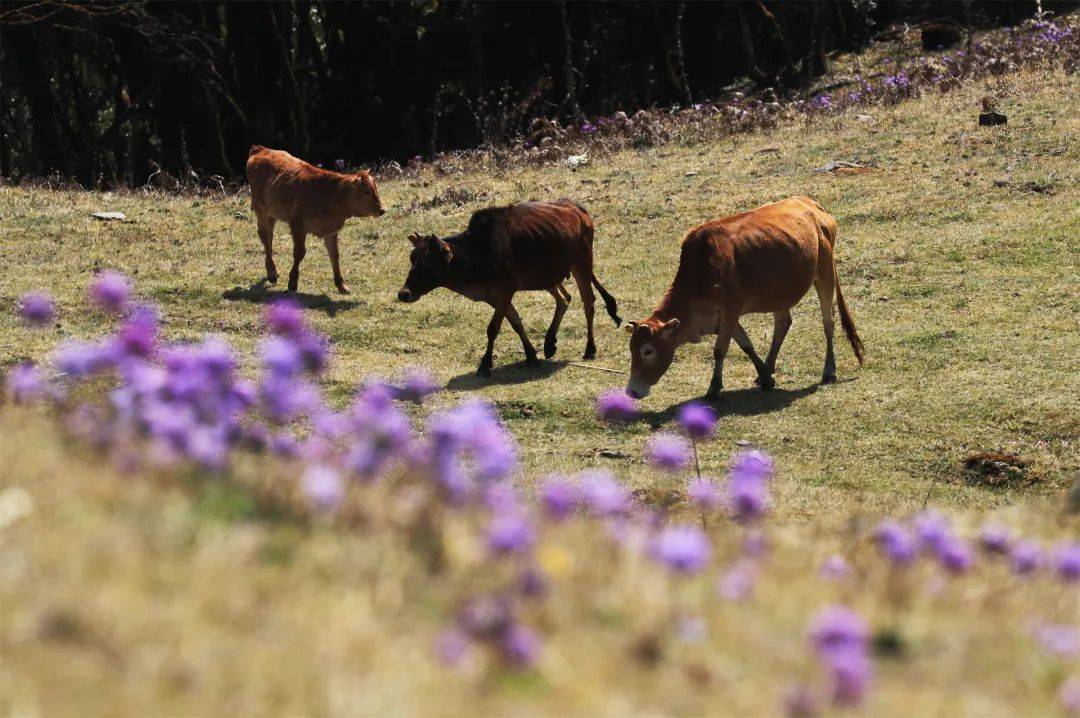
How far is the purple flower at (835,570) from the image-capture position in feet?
16.3

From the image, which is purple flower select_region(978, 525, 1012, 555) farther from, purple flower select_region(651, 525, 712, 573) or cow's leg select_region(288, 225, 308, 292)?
cow's leg select_region(288, 225, 308, 292)

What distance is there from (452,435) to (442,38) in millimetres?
32164

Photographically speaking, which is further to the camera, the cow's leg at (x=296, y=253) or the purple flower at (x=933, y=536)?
the cow's leg at (x=296, y=253)

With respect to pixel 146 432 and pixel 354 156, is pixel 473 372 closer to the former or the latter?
pixel 146 432

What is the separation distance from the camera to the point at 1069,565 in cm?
474

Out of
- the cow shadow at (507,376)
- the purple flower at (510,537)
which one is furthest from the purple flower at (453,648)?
the cow shadow at (507,376)

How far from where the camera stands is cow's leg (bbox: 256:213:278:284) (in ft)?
63.4

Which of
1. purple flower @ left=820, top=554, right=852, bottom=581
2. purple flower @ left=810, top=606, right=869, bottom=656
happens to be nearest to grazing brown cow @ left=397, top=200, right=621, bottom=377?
purple flower @ left=820, top=554, right=852, bottom=581

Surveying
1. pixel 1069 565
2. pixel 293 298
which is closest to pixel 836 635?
pixel 1069 565

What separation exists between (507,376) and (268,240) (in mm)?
5753

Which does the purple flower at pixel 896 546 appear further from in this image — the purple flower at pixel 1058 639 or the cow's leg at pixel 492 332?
the cow's leg at pixel 492 332

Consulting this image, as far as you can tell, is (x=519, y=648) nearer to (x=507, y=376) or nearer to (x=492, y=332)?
(x=507, y=376)

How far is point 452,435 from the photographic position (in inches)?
184

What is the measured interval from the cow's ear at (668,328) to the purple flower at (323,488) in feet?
28.8
